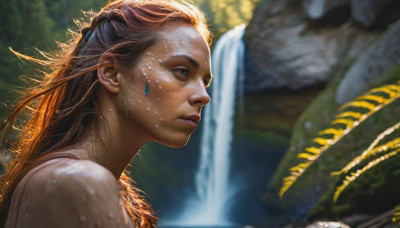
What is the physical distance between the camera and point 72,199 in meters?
1.12

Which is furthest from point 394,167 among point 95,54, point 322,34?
point 322,34

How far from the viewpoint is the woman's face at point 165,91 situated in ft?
5.01

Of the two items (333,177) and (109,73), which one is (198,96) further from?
(333,177)

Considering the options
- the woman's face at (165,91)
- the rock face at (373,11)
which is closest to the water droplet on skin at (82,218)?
the woman's face at (165,91)

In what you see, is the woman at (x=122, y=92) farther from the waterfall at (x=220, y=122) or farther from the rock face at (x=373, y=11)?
the waterfall at (x=220, y=122)

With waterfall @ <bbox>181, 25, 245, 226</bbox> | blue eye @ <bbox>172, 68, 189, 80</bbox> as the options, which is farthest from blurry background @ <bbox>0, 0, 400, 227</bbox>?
blue eye @ <bbox>172, 68, 189, 80</bbox>

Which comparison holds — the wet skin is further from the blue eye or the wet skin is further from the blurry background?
the blurry background

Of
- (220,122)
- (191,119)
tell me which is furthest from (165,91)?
(220,122)

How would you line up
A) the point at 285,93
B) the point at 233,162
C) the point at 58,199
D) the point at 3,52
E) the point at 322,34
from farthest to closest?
1. the point at 233,162
2. the point at 285,93
3. the point at 322,34
4. the point at 3,52
5. the point at 58,199

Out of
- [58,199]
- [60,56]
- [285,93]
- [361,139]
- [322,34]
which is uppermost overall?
[322,34]

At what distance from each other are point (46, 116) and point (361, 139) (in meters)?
4.46

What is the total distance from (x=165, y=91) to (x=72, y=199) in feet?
1.93

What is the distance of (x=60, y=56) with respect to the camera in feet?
5.63

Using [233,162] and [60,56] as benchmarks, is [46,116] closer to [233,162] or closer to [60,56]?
[60,56]
